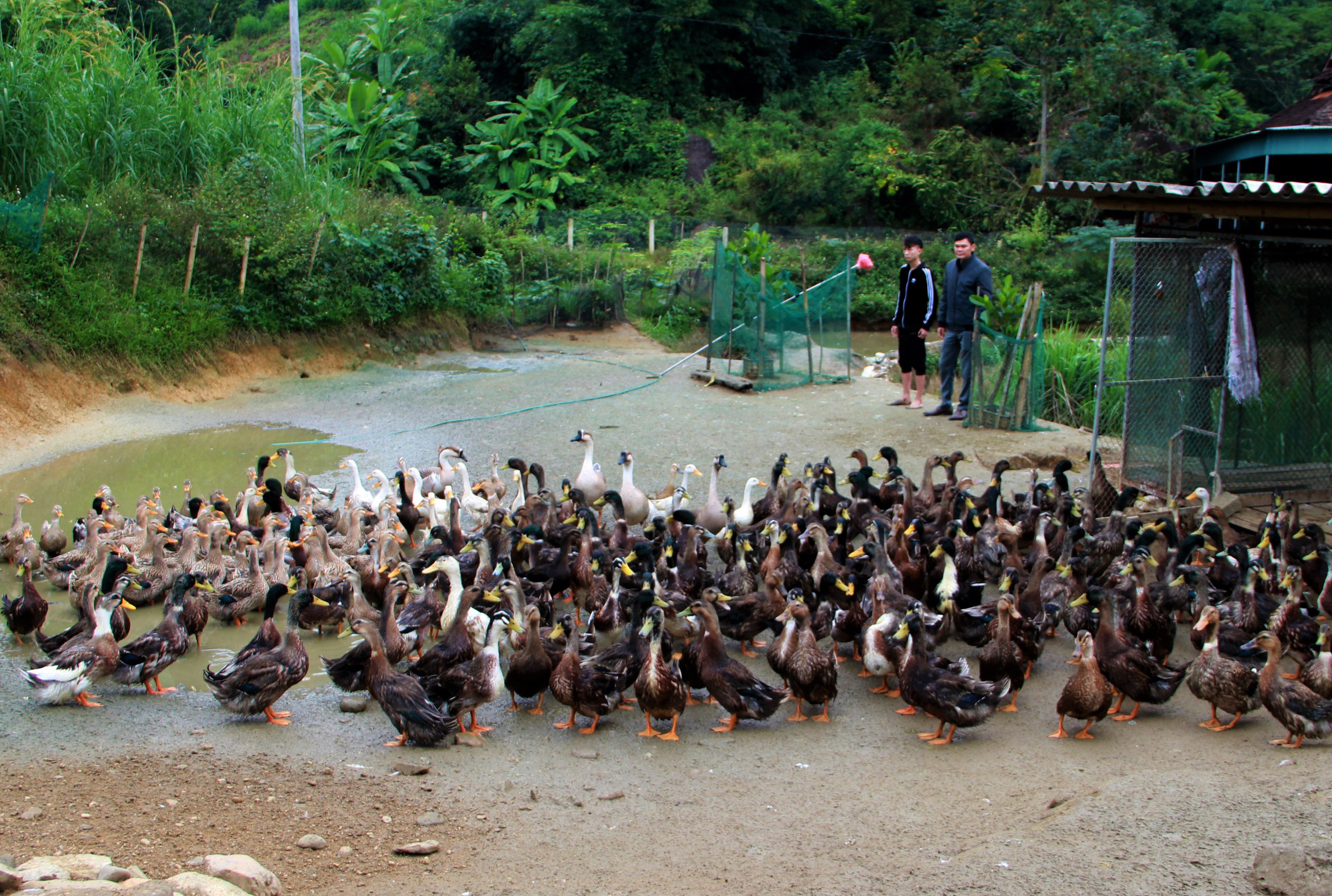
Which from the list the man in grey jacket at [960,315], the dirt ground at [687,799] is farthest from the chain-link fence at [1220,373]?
the dirt ground at [687,799]

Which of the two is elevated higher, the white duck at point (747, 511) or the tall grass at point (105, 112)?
the tall grass at point (105, 112)

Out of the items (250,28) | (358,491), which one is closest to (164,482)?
(358,491)

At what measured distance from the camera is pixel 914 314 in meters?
14.7

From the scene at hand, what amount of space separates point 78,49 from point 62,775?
59.9ft

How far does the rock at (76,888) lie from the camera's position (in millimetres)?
4027

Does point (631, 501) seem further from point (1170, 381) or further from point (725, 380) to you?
point (725, 380)

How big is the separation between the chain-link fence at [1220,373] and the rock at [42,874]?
899cm

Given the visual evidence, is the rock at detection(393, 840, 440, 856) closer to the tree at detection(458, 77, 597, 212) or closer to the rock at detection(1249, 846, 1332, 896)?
the rock at detection(1249, 846, 1332, 896)

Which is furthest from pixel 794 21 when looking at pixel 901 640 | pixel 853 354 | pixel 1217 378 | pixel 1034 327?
pixel 901 640

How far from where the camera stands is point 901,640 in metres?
7.26

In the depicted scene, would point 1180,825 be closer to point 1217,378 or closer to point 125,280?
point 1217,378

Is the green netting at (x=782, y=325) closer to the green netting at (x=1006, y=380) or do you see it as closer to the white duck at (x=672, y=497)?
the green netting at (x=1006, y=380)

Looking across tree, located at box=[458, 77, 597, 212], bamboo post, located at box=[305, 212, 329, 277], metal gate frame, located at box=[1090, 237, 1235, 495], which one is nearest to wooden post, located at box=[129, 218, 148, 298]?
bamboo post, located at box=[305, 212, 329, 277]

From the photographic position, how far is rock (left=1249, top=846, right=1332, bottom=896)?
170 inches
